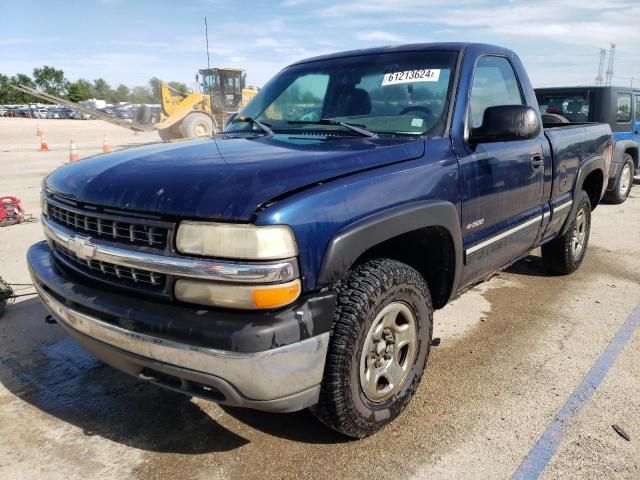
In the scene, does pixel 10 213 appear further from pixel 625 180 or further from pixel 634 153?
pixel 634 153

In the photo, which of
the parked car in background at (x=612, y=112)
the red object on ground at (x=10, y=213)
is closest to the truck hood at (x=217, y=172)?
the red object on ground at (x=10, y=213)

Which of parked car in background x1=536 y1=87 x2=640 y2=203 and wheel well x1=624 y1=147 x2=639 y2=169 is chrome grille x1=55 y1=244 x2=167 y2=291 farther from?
wheel well x1=624 y1=147 x2=639 y2=169

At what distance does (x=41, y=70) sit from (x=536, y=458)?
308 feet

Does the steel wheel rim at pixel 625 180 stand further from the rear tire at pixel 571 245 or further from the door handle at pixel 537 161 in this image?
the door handle at pixel 537 161

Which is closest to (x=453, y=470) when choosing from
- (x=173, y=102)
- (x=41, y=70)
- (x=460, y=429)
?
(x=460, y=429)

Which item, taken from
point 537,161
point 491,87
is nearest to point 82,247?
point 491,87

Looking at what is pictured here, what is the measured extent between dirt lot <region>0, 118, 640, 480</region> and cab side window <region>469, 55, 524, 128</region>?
151cm

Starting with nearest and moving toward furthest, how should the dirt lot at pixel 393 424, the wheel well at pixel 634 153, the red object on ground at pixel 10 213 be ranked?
the dirt lot at pixel 393 424 < the red object on ground at pixel 10 213 < the wheel well at pixel 634 153

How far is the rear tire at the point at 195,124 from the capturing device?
17.8m

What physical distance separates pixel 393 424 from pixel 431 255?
902 mm

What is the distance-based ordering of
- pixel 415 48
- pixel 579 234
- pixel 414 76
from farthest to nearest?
pixel 579 234 → pixel 415 48 → pixel 414 76

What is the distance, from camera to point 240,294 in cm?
190

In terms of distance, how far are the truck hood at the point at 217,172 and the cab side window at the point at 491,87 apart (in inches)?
28.7

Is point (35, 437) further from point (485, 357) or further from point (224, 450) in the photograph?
point (485, 357)
